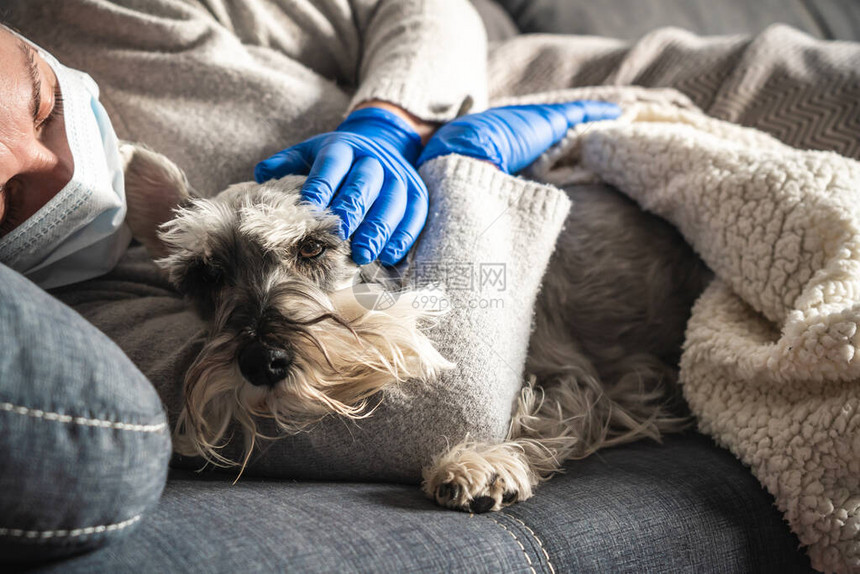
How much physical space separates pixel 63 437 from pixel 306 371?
1.72 ft

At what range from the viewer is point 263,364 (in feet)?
4.24

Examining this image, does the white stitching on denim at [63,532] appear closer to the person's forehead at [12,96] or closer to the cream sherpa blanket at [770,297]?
the person's forehead at [12,96]

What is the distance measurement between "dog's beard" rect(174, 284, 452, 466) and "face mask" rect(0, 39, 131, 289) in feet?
1.39

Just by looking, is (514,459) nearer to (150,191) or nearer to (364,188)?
(364,188)

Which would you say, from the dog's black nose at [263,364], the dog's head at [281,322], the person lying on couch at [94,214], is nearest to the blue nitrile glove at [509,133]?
the person lying on couch at [94,214]

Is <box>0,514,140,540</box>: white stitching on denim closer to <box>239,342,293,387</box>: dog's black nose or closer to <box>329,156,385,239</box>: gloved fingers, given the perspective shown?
<box>239,342,293,387</box>: dog's black nose

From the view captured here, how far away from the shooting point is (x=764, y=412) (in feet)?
4.73

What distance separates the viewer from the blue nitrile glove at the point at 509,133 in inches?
70.0

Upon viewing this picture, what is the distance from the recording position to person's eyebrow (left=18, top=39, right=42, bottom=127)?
137cm

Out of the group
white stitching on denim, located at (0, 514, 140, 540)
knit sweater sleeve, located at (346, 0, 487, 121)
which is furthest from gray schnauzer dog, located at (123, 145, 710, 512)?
knit sweater sleeve, located at (346, 0, 487, 121)

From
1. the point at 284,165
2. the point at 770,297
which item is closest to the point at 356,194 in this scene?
the point at 284,165

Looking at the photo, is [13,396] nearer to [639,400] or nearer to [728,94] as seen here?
[639,400]

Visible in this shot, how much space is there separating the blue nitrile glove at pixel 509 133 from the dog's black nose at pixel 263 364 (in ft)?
2.70

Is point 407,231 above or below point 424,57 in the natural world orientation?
below
